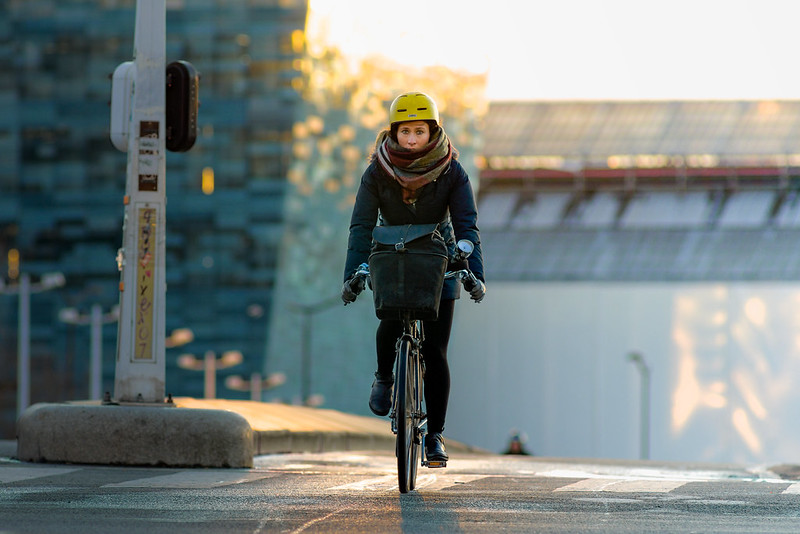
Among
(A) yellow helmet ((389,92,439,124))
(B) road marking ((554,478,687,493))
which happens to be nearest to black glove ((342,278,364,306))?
(A) yellow helmet ((389,92,439,124))

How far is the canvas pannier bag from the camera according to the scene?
25.5 feet

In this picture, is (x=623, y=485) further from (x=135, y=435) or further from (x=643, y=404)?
(x=643, y=404)

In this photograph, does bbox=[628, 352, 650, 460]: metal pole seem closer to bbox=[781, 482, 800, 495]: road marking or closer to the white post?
the white post

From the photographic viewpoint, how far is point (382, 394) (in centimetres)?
814

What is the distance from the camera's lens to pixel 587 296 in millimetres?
82000

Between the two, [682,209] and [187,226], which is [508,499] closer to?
[187,226]

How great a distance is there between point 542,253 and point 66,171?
27.2 meters

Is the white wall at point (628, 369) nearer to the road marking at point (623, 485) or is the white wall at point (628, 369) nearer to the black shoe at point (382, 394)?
the road marking at point (623, 485)

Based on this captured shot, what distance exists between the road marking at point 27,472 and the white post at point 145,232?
1.23 metres

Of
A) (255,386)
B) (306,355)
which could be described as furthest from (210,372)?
(306,355)

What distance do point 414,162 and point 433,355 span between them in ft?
3.21

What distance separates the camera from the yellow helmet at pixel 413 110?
813 cm

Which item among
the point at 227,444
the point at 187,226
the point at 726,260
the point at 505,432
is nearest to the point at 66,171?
the point at 187,226

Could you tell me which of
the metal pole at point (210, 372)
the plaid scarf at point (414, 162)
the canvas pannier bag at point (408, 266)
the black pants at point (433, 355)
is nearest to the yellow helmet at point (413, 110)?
the plaid scarf at point (414, 162)
